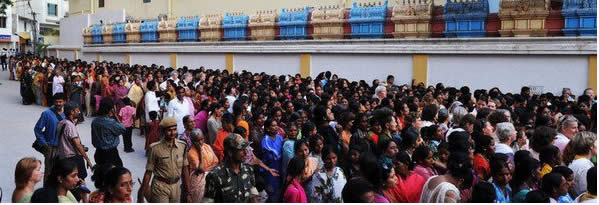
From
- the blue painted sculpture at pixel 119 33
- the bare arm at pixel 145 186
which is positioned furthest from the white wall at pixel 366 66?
the blue painted sculpture at pixel 119 33

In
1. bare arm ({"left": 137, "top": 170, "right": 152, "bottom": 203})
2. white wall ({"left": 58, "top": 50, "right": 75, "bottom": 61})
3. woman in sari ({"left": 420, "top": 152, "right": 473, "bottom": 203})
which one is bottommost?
bare arm ({"left": 137, "top": 170, "right": 152, "bottom": 203})

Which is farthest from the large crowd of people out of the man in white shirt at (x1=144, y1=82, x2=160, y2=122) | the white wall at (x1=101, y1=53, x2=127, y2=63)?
the white wall at (x1=101, y1=53, x2=127, y2=63)

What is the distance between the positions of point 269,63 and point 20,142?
8.52 meters

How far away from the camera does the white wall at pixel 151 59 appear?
22844mm

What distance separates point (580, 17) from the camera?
11523mm

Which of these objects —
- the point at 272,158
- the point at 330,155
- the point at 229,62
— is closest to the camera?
the point at 330,155

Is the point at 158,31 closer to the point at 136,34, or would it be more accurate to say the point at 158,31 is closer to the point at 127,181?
the point at 136,34

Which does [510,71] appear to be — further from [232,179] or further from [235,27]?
[235,27]

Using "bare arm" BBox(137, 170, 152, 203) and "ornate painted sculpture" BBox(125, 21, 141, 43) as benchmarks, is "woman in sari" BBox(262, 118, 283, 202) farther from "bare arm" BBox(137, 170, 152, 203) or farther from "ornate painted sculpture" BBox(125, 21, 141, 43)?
"ornate painted sculpture" BBox(125, 21, 141, 43)

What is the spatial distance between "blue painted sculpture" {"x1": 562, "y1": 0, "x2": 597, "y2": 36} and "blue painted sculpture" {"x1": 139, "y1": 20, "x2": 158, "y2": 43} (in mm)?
15349

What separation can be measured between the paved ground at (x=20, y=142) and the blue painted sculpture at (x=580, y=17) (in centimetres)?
797

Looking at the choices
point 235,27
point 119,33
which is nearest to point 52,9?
point 119,33

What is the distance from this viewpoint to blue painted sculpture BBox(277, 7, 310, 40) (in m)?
17.2

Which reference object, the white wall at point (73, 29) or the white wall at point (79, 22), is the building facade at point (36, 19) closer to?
the white wall at point (73, 29)
